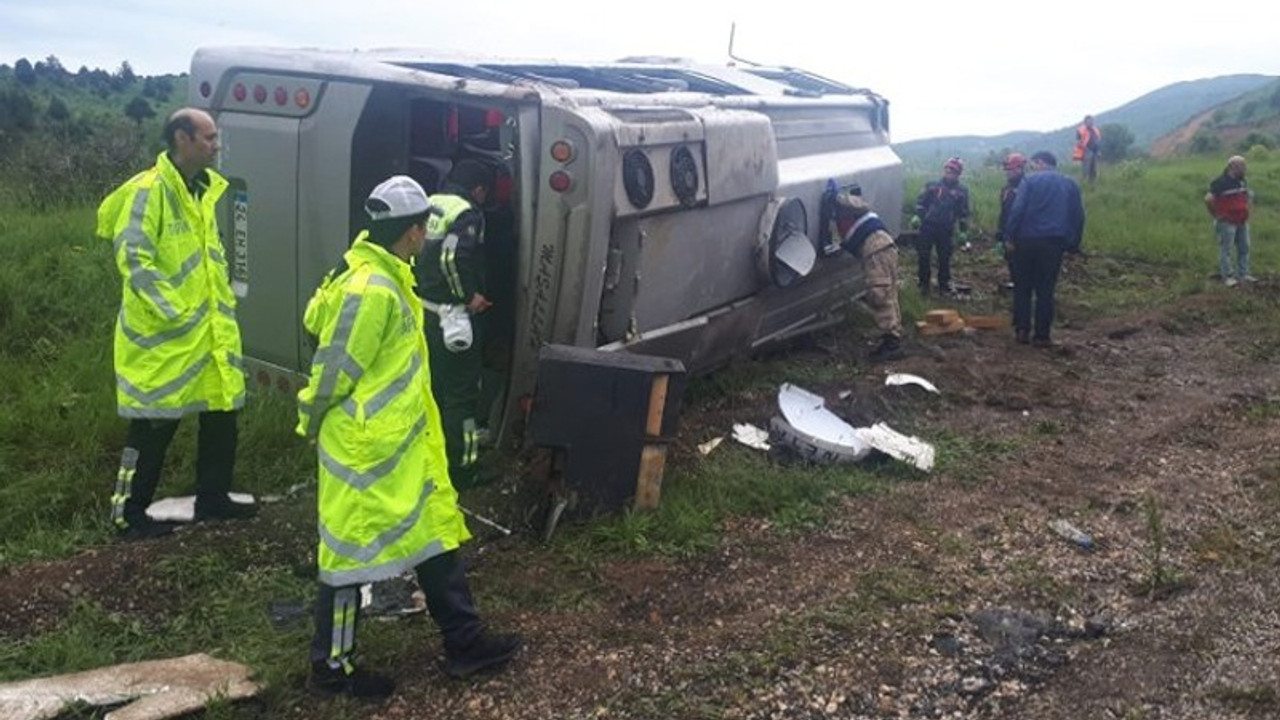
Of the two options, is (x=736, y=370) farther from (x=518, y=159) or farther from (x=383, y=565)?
(x=383, y=565)

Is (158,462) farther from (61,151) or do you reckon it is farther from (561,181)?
(61,151)

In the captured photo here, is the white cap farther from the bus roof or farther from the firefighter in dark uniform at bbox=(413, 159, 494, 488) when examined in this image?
the bus roof

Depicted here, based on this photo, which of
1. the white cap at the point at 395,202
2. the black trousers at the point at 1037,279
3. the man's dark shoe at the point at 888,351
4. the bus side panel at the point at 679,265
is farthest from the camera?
the black trousers at the point at 1037,279

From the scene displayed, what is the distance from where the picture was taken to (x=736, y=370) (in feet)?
22.9

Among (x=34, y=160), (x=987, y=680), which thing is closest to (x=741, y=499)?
(x=987, y=680)

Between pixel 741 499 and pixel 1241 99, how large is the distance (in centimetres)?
5531

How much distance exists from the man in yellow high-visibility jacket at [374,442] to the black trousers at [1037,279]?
249 inches

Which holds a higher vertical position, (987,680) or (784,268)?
(784,268)

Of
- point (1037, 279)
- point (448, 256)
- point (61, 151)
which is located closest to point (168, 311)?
point (448, 256)

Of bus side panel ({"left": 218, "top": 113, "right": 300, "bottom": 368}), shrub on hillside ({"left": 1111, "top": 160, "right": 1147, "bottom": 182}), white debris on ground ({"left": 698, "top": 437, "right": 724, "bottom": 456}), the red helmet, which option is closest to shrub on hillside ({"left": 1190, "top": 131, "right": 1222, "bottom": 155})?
shrub on hillside ({"left": 1111, "top": 160, "right": 1147, "bottom": 182})

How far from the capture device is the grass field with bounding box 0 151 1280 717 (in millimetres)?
3814

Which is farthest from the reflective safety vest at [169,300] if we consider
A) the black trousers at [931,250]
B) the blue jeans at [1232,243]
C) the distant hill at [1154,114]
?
the distant hill at [1154,114]

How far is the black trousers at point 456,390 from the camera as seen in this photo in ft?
15.7

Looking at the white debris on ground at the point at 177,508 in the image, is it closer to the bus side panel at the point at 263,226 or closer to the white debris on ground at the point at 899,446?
the bus side panel at the point at 263,226
